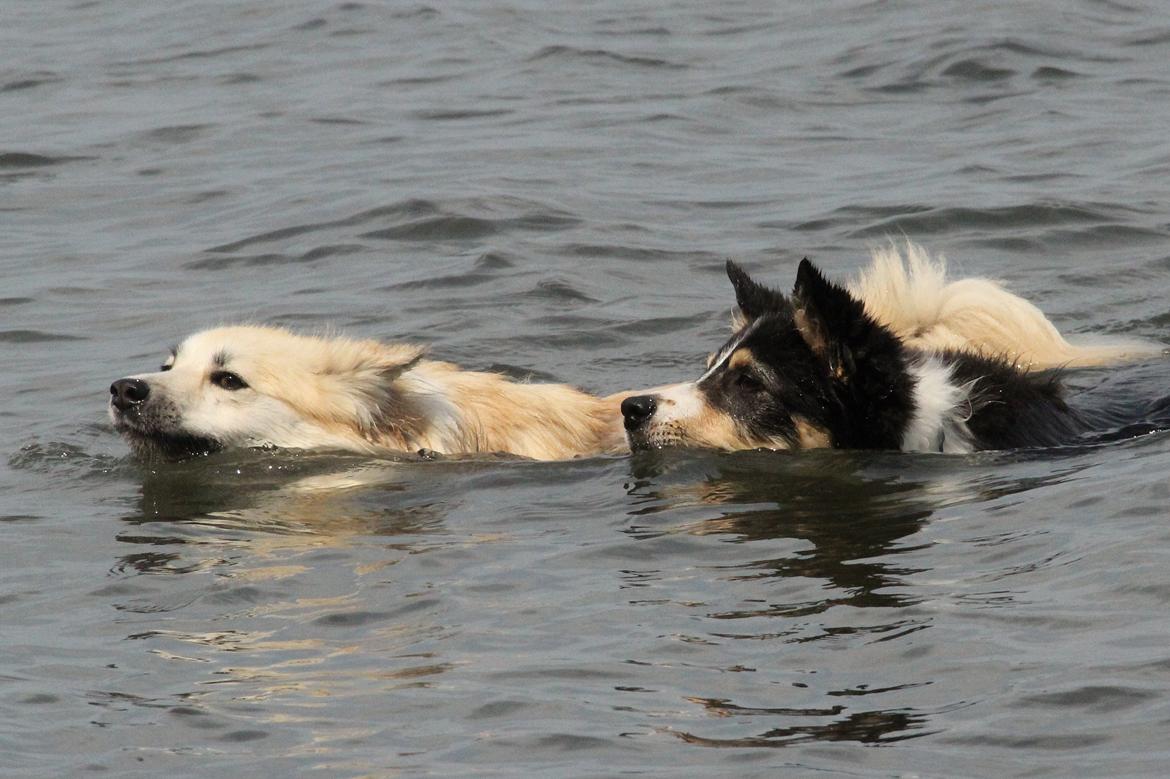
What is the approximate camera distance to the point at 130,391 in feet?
24.4

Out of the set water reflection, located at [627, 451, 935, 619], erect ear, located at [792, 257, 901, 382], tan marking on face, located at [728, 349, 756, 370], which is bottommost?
water reflection, located at [627, 451, 935, 619]

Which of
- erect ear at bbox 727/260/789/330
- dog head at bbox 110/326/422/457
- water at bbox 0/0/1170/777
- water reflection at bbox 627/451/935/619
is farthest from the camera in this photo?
erect ear at bbox 727/260/789/330

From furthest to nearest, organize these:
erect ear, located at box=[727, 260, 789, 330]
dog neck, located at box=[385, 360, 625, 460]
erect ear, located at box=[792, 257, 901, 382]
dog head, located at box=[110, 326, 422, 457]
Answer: dog neck, located at box=[385, 360, 625, 460] → erect ear, located at box=[727, 260, 789, 330] → dog head, located at box=[110, 326, 422, 457] → erect ear, located at box=[792, 257, 901, 382]

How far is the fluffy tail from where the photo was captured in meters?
8.42

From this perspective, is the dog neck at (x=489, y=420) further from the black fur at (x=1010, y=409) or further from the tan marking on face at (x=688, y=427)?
the black fur at (x=1010, y=409)

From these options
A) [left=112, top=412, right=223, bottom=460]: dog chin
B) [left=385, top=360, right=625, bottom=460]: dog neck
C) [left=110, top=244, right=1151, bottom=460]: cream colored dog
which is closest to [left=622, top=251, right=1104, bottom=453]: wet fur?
[left=110, top=244, right=1151, bottom=460]: cream colored dog

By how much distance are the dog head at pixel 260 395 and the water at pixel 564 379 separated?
0.50 ft

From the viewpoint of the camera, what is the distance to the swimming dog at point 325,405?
750 centimetres

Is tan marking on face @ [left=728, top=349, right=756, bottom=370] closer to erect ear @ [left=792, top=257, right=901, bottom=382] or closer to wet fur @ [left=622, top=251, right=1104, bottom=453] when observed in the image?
wet fur @ [left=622, top=251, right=1104, bottom=453]

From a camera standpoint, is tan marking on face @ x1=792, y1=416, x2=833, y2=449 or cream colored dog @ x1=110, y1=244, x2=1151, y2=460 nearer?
tan marking on face @ x1=792, y1=416, x2=833, y2=449

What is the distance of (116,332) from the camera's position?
10.7 m

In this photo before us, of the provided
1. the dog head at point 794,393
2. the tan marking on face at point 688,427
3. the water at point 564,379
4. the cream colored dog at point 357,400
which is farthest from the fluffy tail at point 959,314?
the tan marking on face at point 688,427

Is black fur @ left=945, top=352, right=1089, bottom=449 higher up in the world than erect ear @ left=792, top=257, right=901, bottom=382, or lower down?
lower down

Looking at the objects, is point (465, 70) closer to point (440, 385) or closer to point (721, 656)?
point (440, 385)
